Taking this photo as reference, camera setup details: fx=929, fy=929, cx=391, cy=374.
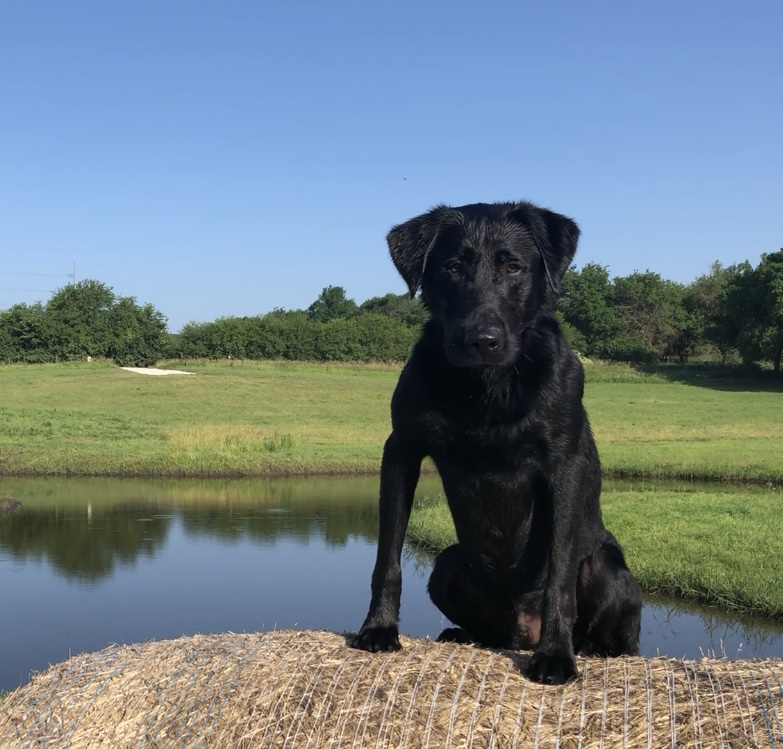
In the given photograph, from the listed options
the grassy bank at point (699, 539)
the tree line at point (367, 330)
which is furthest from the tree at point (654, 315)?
the grassy bank at point (699, 539)

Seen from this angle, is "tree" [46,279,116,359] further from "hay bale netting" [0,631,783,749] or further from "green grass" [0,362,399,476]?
"hay bale netting" [0,631,783,749]

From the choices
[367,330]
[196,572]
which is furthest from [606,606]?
[367,330]

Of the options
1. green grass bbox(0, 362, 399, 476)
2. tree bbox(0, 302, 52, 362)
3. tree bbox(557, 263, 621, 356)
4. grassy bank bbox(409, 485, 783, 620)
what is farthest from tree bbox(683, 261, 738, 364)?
grassy bank bbox(409, 485, 783, 620)

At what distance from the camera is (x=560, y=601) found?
3.72 m

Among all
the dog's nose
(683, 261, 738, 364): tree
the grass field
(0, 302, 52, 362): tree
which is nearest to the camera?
the dog's nose

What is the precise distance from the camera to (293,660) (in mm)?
4020

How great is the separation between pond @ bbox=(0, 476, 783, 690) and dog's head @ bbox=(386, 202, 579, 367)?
4034 millimetres

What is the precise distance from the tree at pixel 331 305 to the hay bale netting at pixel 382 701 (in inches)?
3716

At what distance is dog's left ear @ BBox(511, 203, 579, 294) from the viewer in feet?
13.0

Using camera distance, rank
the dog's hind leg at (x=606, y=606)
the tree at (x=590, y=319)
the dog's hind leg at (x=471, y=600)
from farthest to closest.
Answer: the tree at (x=590, y=319), the dog's hind leg at (x=471, y=600), the dog's hind leg at (x=606, y=606)

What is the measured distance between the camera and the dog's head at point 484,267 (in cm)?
362

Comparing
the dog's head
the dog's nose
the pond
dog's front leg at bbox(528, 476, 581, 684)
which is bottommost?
the pond

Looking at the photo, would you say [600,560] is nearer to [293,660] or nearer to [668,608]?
[293,660]

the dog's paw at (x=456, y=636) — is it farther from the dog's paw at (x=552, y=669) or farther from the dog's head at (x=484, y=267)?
the dog's head at (x=484, y=267)
